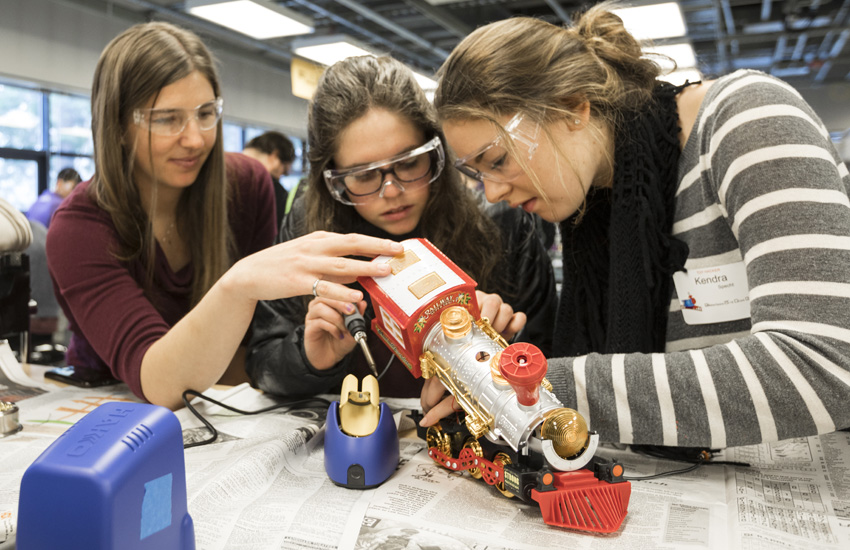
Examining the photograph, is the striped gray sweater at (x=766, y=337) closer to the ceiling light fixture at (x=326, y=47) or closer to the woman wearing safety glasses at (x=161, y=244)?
the woman wearing safety glasses at (x=161, y=244)

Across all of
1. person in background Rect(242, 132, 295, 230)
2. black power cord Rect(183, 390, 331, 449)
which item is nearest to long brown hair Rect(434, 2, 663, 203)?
black power cord Rect(183, 390, 331, 449)

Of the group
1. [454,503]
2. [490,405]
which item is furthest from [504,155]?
[454,503]

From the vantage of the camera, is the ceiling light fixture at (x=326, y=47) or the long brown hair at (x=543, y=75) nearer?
the long brown hair at (x=543, y=75)

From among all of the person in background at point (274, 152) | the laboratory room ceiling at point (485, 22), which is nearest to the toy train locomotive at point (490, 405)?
the person in background at point (274, 152)

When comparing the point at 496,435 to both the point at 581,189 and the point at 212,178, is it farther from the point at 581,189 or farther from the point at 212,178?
the point at 212,178

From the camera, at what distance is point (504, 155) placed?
1.15 m

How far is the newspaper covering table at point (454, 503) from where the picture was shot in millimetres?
755

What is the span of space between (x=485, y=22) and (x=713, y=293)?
21.4 feet

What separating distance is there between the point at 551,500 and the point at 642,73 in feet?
2.80

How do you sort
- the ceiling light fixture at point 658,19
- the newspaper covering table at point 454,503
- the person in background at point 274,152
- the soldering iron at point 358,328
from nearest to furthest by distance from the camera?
the newspaper covering table at point 454,503
the soldering iron at point 358,328
the person in background at point 274,152
the ceiling light fixture at point 658,19

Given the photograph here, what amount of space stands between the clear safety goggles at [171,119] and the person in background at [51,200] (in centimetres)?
458

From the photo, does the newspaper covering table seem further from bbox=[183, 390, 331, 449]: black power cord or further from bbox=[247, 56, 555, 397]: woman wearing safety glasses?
bbox=[247, 56, 555, 397]: woman wearing safety glasses

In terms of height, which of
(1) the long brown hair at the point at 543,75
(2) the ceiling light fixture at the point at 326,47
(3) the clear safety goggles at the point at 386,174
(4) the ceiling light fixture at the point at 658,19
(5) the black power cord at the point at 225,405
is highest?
(4) the ceiling light fixture at the point at 658,19

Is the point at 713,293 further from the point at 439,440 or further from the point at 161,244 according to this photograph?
the point at 161,244
